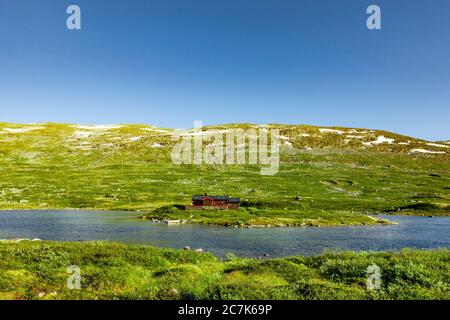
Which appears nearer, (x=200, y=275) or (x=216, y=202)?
(x=200, y=275)

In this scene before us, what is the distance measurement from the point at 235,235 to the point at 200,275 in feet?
94.6

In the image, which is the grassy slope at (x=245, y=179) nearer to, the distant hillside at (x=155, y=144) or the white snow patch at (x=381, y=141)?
the distant hillside at (x=155, y=144)

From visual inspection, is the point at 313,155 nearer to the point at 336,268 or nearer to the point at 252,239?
the point at 252,239

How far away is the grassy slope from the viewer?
3236 inches

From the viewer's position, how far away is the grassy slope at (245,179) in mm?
82188

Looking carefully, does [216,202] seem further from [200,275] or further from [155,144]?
[155,144]

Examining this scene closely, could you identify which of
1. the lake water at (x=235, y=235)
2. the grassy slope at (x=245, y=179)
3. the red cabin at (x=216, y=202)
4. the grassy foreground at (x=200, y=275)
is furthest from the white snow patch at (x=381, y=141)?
the grassy foreground at (x=200, y=275)

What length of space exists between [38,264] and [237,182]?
301 feet

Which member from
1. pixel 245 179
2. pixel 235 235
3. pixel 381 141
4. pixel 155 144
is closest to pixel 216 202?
pixel 235 235

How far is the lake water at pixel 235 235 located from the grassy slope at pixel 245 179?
6685mm

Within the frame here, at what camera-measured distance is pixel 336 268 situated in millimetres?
26359

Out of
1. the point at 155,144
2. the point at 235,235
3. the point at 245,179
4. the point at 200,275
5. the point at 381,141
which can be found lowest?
the point at 235,235

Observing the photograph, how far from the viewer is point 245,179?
120375 millimetres
